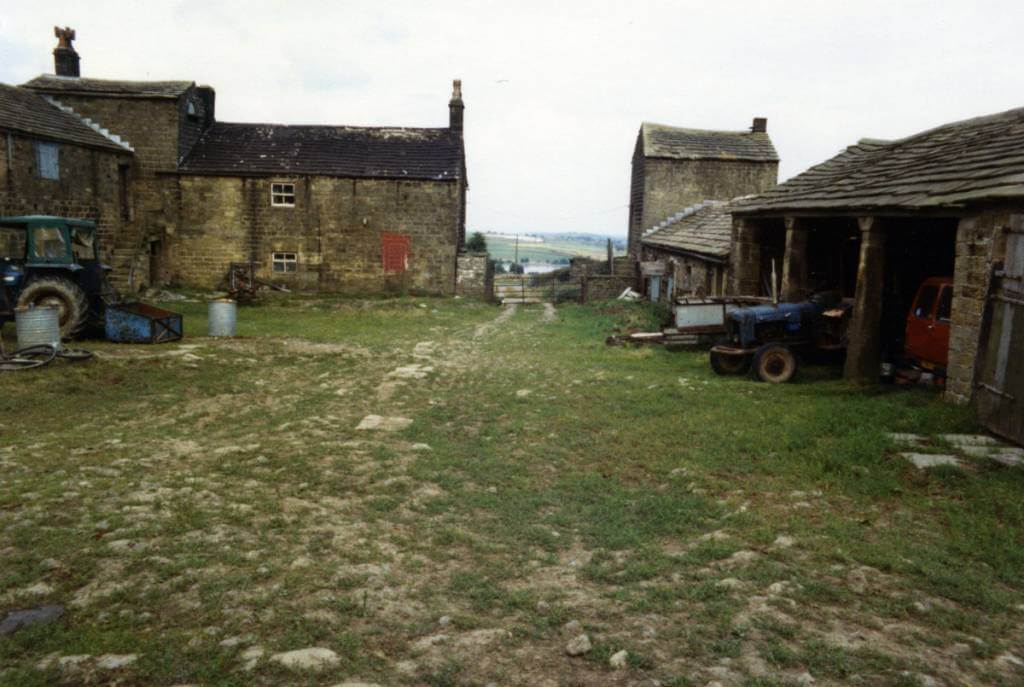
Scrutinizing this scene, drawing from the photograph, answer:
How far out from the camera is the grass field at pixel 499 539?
3.65m

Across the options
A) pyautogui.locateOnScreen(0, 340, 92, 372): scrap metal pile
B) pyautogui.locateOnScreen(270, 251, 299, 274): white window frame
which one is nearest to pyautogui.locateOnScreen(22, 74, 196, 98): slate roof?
pyautogui.locateOnScreen(270, 251, 299, 274): white window frame

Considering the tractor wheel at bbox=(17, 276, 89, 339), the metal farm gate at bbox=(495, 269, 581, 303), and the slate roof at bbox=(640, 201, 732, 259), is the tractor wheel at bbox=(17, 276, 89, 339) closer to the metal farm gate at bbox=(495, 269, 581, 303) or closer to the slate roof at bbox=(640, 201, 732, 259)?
the slate roof at bbox=(640, 201, 732, 259)

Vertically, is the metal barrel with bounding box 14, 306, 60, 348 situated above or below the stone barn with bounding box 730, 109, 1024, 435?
below

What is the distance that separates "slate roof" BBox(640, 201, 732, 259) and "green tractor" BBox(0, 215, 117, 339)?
48.2 feet

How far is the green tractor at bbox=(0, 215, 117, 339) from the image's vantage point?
12695 mm

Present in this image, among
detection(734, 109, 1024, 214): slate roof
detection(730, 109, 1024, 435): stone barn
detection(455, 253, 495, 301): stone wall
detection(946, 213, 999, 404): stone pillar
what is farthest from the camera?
detection(455, 253, 495, 301): stone wall

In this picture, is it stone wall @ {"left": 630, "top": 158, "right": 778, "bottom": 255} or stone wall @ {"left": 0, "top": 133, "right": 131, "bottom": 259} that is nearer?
stone wall @ {"left": 0, "top": 133, "right": 131, "bottom": 259}

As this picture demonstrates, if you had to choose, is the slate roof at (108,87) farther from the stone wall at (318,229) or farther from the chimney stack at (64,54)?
the stone wall at (318,229)

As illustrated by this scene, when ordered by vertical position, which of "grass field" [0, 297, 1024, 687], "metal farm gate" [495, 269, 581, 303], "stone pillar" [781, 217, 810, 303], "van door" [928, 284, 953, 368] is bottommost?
"grass field" [0, 297, 1024, 687]

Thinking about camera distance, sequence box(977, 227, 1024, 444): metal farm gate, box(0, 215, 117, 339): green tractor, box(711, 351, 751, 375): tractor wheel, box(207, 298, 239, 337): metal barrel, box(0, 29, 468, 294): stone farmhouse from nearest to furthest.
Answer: box(977, 227, 1024, 444): metal farm gate → box(711, 351, 751, 375): tractor wheel → box(0, 215, 117, 339): green tractor → box(207, 298, 239, 337): metal barrel → box(0, 29, 468, 294): stone farmhouse

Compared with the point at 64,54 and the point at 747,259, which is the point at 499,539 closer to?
the point at 747,259

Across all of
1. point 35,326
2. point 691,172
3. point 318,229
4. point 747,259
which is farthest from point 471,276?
point 35,326

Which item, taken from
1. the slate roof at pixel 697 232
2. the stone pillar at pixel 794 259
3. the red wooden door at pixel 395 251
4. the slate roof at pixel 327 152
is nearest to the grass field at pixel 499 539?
the stone pillar at pixel 794 259

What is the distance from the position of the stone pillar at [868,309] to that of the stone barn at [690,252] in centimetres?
602
